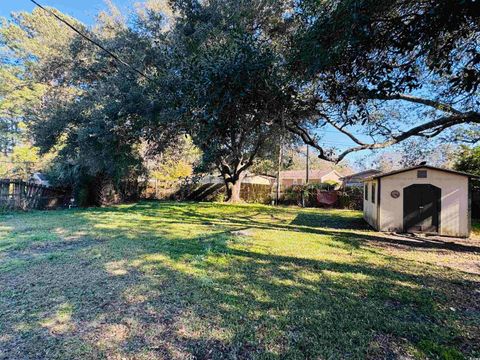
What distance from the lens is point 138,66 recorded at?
30.5 ft

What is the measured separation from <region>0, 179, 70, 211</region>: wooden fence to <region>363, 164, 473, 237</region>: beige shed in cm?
1335

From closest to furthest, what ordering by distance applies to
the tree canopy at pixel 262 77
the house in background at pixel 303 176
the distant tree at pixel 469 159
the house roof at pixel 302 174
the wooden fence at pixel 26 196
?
1. the tree canopy at pixel 262 77
2. the wooden fence at pixel 26 196
3. the distant tree at pixel 469 159
4. the house in background at pixel 303 176
5. the house roof at pixel 302 174

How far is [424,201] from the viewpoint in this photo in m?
8.05

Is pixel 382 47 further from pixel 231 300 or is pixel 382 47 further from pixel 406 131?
pixel 231 300

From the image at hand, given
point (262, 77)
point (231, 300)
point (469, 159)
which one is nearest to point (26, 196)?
point (262, 77)

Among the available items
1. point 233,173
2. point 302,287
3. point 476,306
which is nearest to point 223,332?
point 302,287

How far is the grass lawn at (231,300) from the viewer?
88.6 inches

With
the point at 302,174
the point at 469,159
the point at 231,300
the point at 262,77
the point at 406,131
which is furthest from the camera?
the point at 302,174

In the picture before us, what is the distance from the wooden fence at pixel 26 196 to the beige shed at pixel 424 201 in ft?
43.8

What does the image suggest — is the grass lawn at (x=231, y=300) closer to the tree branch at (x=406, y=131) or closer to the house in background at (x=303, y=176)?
the tree branch at (x=406, y=131)

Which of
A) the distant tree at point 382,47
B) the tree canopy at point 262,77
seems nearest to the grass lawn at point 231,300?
the tree canopy at point 262,77

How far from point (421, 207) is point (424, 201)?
0.65 feet

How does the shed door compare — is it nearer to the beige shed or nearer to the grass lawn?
the beige shed

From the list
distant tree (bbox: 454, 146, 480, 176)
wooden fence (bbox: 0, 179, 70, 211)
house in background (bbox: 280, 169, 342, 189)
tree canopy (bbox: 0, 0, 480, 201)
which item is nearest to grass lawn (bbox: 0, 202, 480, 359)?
tree canopy (bbox: 0, 0, 480, 201)
